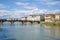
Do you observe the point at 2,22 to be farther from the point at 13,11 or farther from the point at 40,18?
the point at 40,18

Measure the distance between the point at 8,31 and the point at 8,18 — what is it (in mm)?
320

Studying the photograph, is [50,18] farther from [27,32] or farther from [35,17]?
[27,32]

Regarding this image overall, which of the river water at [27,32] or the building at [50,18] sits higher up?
the building at [50,18]

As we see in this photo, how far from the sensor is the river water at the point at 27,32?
3000 mm

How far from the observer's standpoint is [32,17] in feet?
10.0

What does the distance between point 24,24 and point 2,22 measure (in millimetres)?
541

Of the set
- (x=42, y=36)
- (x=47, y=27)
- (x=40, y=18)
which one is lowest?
(x=42, y=36)

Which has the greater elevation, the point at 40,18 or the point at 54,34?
the point at 40,18

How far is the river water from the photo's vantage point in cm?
300

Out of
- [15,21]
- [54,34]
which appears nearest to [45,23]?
[54,34]

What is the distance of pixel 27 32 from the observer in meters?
3.13

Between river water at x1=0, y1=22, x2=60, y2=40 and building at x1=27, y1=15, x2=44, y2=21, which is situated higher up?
building at x1=27, y1=15, x2=44, y2=21

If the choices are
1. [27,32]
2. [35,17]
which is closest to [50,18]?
[35,17]

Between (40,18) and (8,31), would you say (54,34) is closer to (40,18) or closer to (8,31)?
(40,18)
